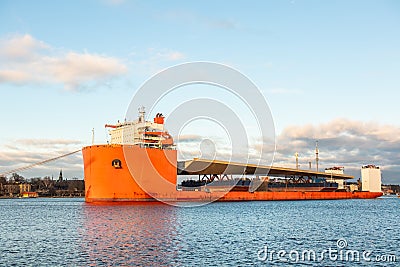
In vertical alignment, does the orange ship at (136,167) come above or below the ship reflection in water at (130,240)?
above

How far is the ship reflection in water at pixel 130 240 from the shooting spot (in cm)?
1523

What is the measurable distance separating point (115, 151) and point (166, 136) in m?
6.73

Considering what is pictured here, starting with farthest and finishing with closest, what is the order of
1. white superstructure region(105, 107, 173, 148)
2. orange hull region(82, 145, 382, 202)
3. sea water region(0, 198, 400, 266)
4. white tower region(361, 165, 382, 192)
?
white tower region(361, 165, 382, 192) < white superstructure region(105, 107, 173, 148) < orange hull region(82, 145, 382, 202) < sea water region(0, 198, 400, 266)

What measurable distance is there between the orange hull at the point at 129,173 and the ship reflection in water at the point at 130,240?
11529mm

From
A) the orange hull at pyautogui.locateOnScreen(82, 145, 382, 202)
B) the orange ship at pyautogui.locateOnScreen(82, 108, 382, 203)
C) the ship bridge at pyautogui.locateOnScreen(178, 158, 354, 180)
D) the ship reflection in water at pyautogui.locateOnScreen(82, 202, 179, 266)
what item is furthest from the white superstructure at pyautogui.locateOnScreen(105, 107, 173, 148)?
the ship reflection in water at pyautogui.locateOnScreen(82, 202, 179, 266)

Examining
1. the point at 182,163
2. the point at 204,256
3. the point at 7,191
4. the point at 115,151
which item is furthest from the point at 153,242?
the point at 7,191

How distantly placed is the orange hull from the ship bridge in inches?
361

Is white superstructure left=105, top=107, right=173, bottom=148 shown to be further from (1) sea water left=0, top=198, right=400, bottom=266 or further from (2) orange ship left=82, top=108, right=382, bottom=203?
(1) sea water left=0, top=198, right=400, bottom=266

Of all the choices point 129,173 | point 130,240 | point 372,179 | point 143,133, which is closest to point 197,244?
point 130,240

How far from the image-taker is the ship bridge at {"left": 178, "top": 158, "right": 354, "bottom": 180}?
181 ft

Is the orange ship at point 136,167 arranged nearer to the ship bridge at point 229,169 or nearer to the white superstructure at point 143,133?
the white superstructure at point 143,133

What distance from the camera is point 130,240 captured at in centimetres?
1947

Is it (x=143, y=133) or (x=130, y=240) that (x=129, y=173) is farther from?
(x=130, y=240)

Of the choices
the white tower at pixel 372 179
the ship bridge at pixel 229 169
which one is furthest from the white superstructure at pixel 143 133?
the white tower at pixel 372 179
